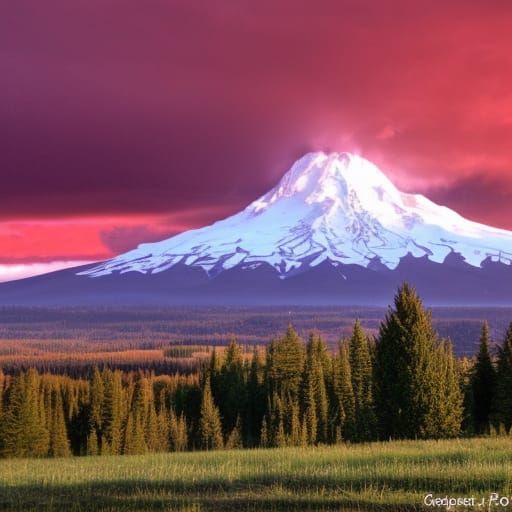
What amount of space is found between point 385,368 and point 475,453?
22162mm

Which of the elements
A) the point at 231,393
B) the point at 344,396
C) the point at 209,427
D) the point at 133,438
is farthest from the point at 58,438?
the point at 344,396

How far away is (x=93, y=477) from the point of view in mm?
25094

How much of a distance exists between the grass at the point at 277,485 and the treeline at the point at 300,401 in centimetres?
2074

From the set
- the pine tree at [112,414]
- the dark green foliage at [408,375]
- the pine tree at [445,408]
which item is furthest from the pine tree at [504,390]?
the pine tree at [112,414]

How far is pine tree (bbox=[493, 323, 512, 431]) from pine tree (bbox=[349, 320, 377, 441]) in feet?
46.1

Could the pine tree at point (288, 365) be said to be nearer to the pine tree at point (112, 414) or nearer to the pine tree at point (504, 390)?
the pine tree at point (112, 414)

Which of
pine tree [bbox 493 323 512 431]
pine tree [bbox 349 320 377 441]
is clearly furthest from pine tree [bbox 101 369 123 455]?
pine tree [bbox 493 323 512 431]

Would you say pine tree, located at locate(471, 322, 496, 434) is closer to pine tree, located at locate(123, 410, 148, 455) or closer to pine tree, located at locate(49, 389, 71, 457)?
pine tree, located at locate(123, 410, 148, 455)

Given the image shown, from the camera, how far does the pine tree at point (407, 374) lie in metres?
48.2

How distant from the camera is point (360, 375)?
83938 millimetres

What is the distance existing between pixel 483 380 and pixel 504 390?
8.54 meters

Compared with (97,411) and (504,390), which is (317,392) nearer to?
(97,411)

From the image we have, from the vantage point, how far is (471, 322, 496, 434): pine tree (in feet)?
234

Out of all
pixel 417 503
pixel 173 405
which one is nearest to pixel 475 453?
pixel 417 503
